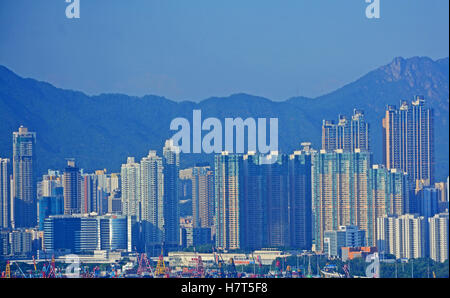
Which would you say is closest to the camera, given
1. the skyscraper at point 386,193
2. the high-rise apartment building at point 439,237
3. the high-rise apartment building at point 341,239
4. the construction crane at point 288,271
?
the high-rise apartment building at point 439,237

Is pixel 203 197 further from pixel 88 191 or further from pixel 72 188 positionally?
pixel 72 188

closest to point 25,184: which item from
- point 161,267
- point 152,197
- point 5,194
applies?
point 5,194

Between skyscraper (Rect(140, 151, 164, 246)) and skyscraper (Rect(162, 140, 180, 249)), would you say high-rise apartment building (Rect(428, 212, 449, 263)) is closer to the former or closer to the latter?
skyscraper (Rect(162, 140, 180, 249))

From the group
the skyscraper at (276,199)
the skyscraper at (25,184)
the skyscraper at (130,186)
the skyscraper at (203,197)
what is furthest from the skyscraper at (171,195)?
the skyscraper at (25,184)

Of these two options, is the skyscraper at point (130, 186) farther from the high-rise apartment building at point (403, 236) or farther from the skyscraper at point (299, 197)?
the high-rise apartment building at point (403, 236)

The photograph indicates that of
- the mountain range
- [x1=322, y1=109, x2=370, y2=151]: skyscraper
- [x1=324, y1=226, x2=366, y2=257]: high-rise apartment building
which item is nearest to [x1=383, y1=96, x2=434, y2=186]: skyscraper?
the mountain range
